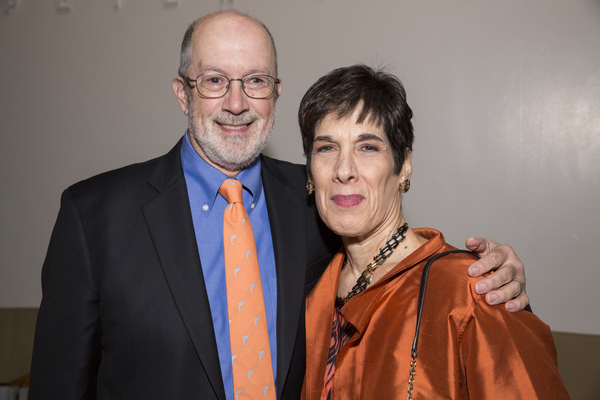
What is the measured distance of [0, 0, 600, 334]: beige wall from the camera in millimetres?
2928

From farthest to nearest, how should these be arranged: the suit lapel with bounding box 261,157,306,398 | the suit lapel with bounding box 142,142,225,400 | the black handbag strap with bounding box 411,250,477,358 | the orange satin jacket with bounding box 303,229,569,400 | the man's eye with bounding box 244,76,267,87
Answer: the man's eye with bounding box 244,76,267,87, the suit lapel with bounding box 261,157,306,398, the suit lapel with bounding box 142,142,225,400, the black handbag strap with bounding box 411,250,477,358, the orange satin jacket with bounding box 303,229,569,400

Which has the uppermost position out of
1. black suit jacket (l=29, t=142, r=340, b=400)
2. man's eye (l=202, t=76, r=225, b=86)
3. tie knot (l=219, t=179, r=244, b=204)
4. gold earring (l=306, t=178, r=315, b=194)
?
man's eye (l=202, t=76, r=225, b=86)

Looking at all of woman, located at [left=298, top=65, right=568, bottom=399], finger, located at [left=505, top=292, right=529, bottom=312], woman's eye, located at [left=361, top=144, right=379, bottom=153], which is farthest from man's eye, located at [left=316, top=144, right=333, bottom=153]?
finger, located at [left=505, top=292, right=529, bottom=312]

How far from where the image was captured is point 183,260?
1.50 m

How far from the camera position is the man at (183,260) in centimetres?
145

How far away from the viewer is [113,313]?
1487mm

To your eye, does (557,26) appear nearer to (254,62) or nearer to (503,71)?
(503,71)

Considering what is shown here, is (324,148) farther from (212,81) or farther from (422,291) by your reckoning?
(422,291)

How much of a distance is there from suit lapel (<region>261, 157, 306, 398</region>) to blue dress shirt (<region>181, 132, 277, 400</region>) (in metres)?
0.03

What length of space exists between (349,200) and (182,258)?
1.88 feet

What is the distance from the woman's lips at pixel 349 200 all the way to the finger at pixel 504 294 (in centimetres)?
48

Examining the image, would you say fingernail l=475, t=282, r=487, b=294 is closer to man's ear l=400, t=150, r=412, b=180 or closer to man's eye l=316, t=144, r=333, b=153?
man's ear l=400, t=150, r=412, b=180

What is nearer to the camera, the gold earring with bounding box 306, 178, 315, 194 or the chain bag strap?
the chain bag strap

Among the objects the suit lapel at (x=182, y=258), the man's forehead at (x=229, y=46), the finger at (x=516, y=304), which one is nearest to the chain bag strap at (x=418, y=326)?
the finger at (x=516, y=304)
